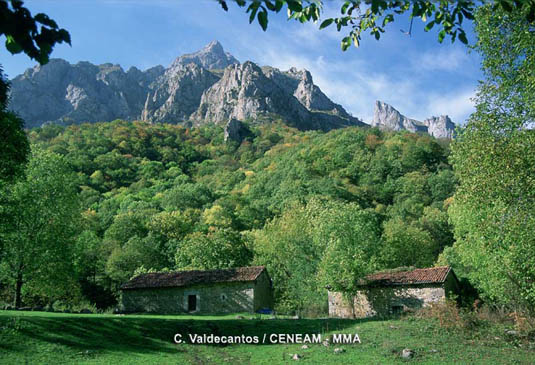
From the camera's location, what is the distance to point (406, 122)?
18738cm

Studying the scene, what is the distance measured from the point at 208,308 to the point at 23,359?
15.0 m

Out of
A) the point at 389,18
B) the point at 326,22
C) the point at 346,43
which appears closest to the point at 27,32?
the point at 326,22

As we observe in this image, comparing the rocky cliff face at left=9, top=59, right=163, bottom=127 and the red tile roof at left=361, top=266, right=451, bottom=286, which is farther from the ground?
the rocky cliff face at left=9, top=59, right=163, bottom=127

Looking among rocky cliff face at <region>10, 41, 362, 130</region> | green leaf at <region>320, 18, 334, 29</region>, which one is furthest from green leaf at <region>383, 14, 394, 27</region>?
rocky cliff face at <region>10, 41, 362, 130</region>

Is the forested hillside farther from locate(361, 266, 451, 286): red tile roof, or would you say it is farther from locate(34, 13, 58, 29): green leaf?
locate(34, 13, 58, 29): green leaf

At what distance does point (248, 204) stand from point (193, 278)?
33.6 m

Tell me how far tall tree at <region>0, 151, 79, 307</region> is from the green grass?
259 inches

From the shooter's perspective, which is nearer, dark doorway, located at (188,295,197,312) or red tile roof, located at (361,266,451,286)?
red tile roof, located at (361,266,451,286)

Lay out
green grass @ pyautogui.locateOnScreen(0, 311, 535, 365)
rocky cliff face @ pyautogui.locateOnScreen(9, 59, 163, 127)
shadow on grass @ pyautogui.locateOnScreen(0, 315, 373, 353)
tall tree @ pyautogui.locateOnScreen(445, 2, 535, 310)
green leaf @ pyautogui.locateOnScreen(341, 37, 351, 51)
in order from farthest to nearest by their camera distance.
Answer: rocky cliff face @ pyautogui.locateOnScreen(9, 59, 163, 127), shadow on grass @ pyautogui.locateOnScreen(0, 315, 373, 353), green grass @ pyautogui.locateOnScreen(0, 311, 535, 365), tall tree @ pyautogui.locateOnScreen(445, 2, 535, 310), green leaf @ pyautogui.locateOnScreen(341, 37, 351, 51)

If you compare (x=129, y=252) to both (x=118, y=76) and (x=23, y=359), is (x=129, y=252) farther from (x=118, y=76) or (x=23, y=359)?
(x=118, y=76)

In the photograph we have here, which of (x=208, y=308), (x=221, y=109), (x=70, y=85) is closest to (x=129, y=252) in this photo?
(x=208, y=308)

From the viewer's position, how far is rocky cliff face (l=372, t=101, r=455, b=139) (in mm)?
180625

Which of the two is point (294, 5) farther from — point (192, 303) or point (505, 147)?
point (192, 303)

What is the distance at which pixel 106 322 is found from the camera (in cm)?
1777
